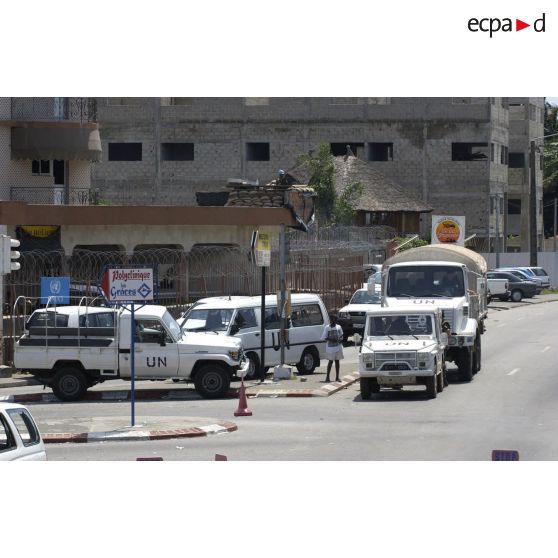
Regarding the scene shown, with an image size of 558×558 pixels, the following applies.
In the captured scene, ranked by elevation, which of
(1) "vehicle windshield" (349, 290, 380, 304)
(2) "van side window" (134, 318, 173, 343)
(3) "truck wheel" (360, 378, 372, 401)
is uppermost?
(1) "vehicle windshield" (349, 290, 380, 304)

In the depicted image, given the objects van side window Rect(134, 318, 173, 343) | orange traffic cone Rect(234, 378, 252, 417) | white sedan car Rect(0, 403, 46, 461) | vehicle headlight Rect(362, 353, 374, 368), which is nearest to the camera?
white sedan car Rect(0, 403, 46, 461)

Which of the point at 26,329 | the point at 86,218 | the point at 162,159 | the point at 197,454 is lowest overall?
the point at 197,454

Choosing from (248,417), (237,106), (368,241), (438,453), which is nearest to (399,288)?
(248,417)

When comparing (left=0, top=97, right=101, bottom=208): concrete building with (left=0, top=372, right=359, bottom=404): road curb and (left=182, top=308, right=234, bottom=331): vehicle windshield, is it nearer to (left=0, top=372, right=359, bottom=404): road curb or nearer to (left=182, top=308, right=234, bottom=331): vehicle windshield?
(left=182, top=308, right=234, bottom=331): vehicle windshield

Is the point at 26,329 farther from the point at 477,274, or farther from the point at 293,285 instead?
the point at 293,285

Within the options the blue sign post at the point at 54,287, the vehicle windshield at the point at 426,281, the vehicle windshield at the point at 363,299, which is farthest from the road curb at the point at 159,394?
the vehicle windshield at the point at 363,299

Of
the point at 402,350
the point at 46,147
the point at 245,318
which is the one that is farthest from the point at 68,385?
the point at 46,147

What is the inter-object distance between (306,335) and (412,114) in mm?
46749

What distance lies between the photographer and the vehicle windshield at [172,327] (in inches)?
1086

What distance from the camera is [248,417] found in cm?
2448

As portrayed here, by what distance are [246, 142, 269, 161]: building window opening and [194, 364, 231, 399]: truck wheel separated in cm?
5122

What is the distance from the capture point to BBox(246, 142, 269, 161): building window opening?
7838 cm

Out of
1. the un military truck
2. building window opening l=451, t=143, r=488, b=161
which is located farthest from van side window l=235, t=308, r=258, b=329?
building window opening l=451, t=143, r=488, b=161

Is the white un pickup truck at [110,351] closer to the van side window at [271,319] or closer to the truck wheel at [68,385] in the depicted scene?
the truck wheel at [68,385]
